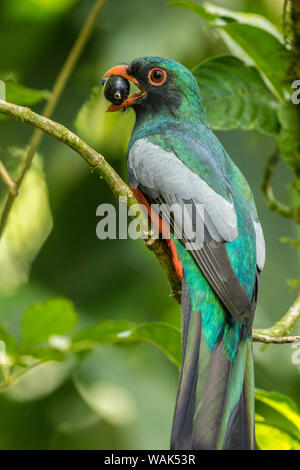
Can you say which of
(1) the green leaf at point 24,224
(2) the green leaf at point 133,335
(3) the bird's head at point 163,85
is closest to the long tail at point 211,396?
(2) the green leaf at point 133,335

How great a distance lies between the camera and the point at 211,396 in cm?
255

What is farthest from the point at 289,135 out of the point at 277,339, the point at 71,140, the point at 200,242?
the point at 71,140

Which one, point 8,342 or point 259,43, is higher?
point 259,43

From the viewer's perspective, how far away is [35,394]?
4828mm

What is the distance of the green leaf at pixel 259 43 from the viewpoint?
3.42m

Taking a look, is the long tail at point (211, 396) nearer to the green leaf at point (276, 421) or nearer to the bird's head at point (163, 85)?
the green leaf at point (276, 421)

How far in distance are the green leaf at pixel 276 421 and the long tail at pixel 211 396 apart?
0.21 m

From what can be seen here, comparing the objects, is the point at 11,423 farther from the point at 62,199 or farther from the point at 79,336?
the point at 79,336

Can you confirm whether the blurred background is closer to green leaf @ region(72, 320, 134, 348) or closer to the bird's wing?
the bird's wing

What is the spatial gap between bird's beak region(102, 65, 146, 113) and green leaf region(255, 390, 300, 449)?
1551mm

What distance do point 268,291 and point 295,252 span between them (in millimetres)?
325

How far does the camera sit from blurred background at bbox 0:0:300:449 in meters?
4.59

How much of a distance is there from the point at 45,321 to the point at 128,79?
1354 millimetres

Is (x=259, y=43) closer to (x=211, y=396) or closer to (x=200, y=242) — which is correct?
(x=200, y=242)
